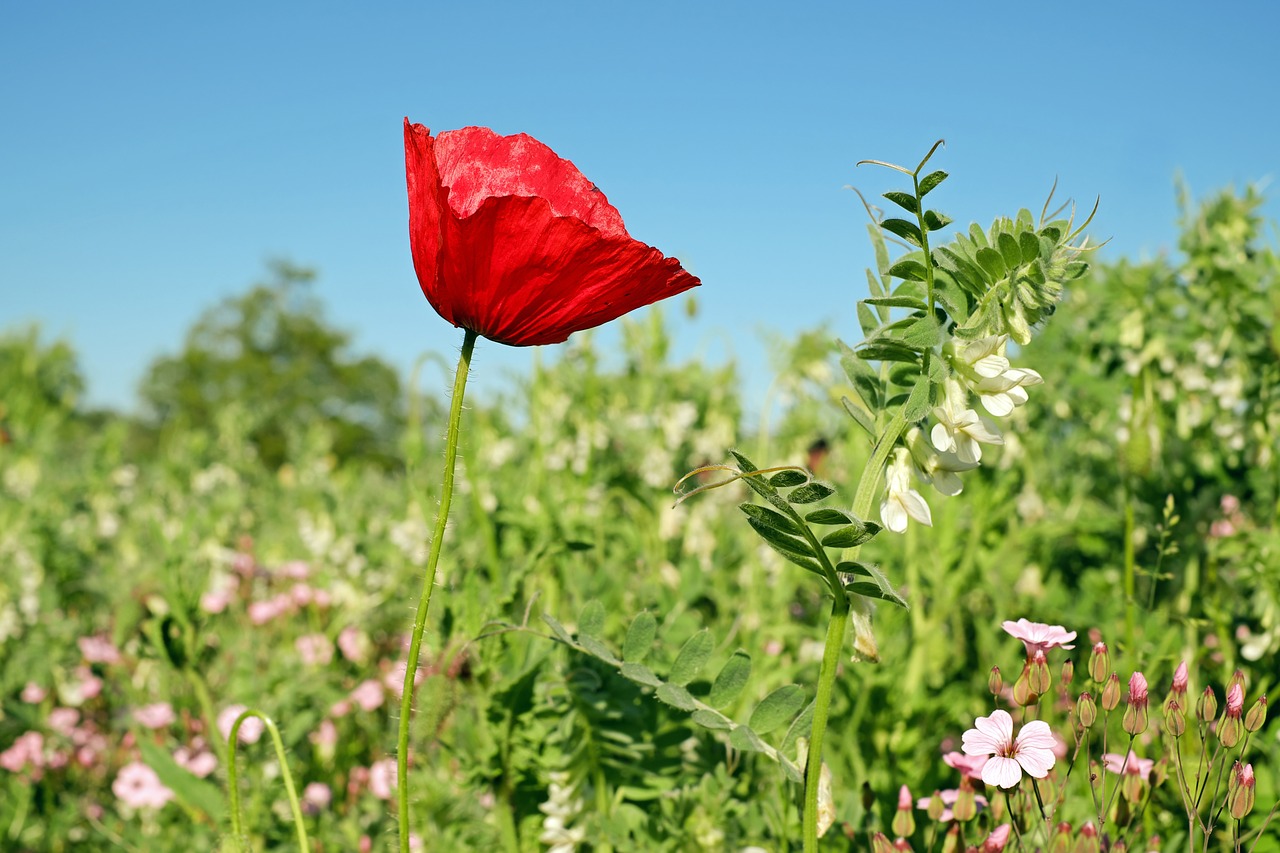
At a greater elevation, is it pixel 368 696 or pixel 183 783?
pixel 368 696

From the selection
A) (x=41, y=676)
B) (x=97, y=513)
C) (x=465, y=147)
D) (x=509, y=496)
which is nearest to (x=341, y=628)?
(x=41, y=676)

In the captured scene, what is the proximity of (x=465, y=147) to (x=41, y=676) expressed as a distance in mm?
2282

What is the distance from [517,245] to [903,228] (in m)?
0.32

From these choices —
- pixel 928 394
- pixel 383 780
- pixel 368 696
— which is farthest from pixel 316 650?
pixel 928 394

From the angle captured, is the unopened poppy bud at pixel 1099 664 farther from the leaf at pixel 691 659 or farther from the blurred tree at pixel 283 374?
the blurred tree at pixel 283 374

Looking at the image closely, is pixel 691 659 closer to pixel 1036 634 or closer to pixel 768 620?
pixel 1036 634

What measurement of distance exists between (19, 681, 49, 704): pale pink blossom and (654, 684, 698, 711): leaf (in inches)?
80.1

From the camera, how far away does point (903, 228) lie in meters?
0.82

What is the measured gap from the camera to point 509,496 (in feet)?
6.41

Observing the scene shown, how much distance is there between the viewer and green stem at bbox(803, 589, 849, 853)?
30.1 inches

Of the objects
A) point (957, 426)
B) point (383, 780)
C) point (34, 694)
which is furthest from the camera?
point (34, 694)

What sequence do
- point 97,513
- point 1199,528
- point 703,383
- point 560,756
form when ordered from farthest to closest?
point 97,513, point 703,383, point 1199,528, point 560,756

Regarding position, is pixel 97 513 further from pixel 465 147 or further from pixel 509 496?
pixel 465 147

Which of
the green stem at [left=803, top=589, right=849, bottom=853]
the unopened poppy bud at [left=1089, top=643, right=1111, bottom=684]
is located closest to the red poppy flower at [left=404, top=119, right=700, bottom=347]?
the green stem at [left=803, top=589, right=849, bottom=853]
